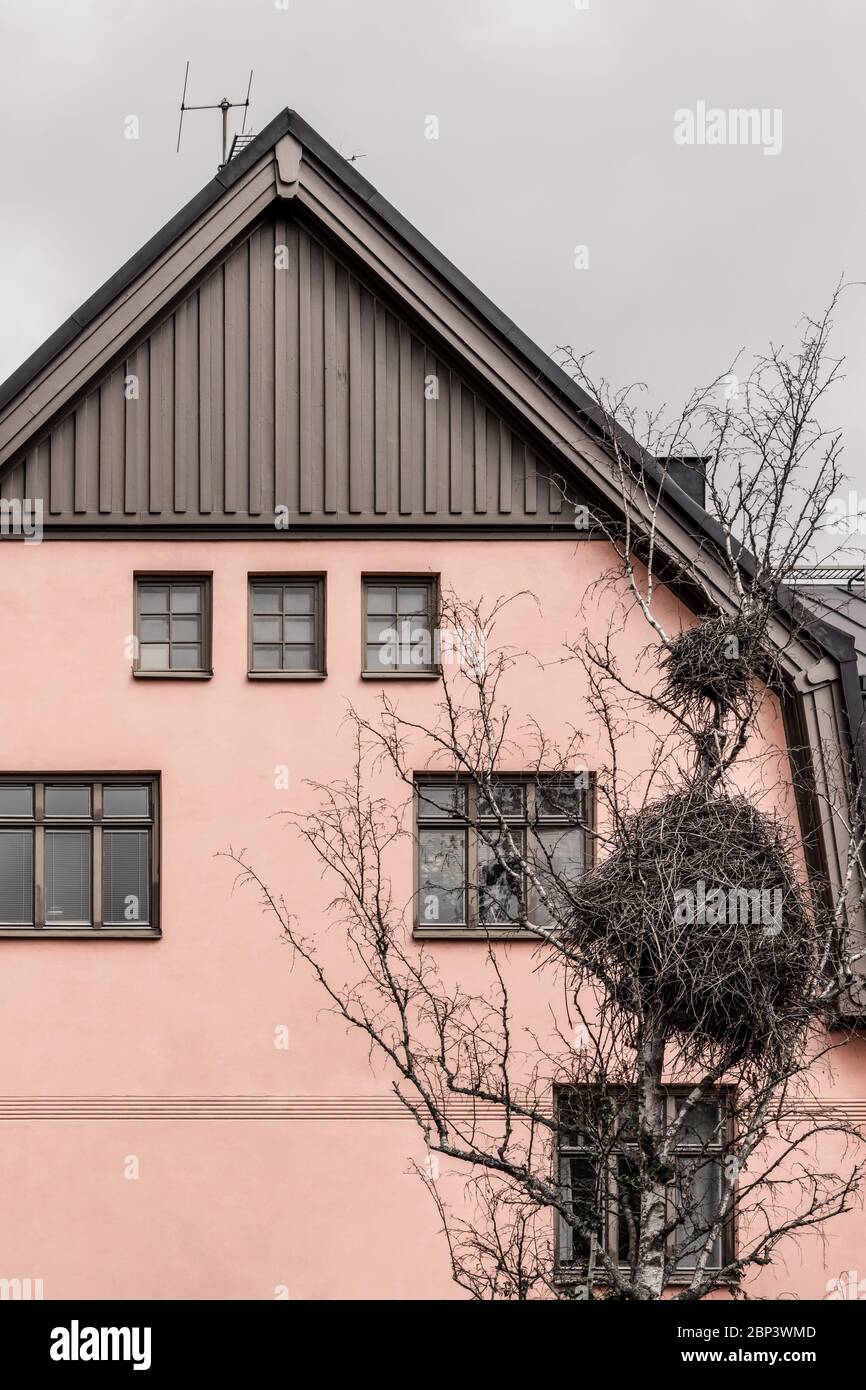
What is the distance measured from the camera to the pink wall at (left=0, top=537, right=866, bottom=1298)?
12508 millimetres

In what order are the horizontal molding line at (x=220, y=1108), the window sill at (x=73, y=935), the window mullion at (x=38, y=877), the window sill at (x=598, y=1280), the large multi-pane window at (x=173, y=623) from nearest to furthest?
the window sill at (x=598, y=1280) → the horizontal molding line at (x=220, y=1108) → the window sill at (x=73, y=935) → the window mullion at (x=38, y=877) → the large multi-pane window at (x=173, y=623)

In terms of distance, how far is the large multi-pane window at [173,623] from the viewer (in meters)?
13.3

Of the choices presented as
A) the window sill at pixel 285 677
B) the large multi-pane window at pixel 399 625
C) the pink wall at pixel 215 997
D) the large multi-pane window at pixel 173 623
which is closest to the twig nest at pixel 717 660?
the pink wall at pixel 215 997

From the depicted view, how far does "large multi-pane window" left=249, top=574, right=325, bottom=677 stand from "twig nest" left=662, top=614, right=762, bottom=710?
5.17 meters

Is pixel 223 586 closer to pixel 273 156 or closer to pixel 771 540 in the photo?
pixel 273 156

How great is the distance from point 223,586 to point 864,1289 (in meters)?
8.06

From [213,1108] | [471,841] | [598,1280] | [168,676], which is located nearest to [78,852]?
[168,676]

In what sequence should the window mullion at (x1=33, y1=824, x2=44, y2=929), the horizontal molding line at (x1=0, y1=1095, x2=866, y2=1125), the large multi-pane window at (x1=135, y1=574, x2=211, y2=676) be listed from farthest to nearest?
the large multi-pane window at (x1=135, y1=574, x2=211, y2=676) → the window mullion at (x1=33, y1=824, x2=44, y2=929) → the horizontal molding line at (x1=0, y1=1095, x2=866, y2=1125)

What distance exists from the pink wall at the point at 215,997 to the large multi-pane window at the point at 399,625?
0.18 meters

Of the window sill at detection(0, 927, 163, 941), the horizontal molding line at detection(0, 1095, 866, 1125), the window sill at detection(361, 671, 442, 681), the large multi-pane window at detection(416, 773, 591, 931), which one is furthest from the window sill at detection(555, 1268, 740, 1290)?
the window sill at detection(361, 671, 442, 681)

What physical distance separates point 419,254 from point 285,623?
11.2ft

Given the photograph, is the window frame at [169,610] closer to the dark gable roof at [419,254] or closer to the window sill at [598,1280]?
the dark gable roof at [419,254]

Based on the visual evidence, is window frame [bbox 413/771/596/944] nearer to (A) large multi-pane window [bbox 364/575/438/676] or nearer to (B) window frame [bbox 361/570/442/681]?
(B) window frame [bbox 361/570/442/681]
